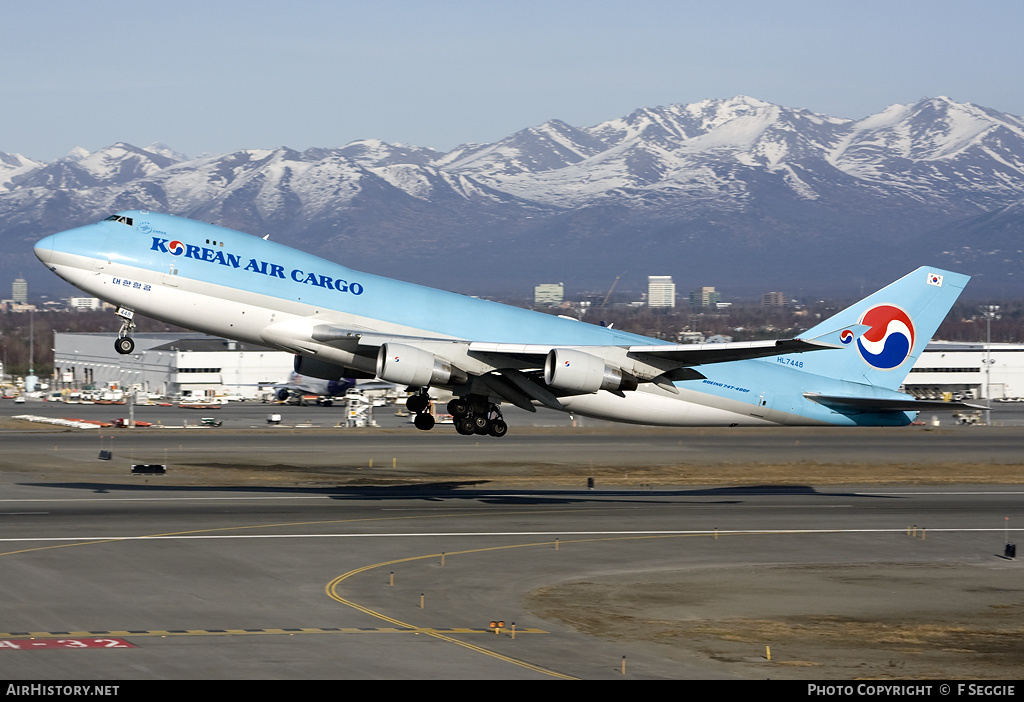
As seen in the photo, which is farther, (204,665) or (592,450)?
(592,450)

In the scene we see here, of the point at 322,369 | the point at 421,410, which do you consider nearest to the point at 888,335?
the point at 421,410

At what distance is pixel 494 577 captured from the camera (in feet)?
123

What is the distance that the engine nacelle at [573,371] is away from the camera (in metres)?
A: 43.6

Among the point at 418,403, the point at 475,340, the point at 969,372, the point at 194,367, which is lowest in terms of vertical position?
the point at 418,403

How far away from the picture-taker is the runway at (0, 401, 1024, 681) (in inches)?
1090

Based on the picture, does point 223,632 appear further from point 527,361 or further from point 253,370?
point 253,370

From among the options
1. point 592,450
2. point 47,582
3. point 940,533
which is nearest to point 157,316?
point 47,582

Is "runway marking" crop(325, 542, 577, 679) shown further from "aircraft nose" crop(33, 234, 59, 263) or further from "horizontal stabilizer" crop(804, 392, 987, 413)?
"aircraft nose" crop(33, 234, 59, 263)

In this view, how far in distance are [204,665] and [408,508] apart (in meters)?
25.5

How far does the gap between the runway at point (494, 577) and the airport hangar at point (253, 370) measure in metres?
75.9

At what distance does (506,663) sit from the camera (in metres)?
27.1

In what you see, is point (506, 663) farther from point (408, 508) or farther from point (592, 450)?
point (592, 450)

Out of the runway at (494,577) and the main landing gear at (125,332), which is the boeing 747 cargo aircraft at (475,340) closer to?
the main landing gear at (125,332)

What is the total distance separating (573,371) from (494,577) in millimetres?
9360
